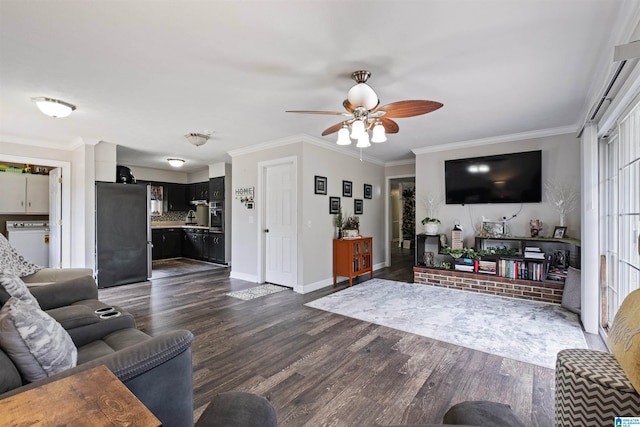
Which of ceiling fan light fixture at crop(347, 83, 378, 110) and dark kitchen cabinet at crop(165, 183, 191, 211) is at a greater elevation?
ceiling fan light fixture at crop(347, 83, 378, 110)

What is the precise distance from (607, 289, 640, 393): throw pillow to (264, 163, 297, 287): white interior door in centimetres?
371

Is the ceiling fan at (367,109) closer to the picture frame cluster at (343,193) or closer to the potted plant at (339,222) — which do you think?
the picture frame cluster at (343,193)

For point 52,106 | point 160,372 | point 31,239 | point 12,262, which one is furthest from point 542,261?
point 31,239

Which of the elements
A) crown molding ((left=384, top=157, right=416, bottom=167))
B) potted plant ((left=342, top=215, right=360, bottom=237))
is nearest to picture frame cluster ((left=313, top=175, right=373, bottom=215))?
potted plant ((left=342, top=215, right=360, bottom=237))

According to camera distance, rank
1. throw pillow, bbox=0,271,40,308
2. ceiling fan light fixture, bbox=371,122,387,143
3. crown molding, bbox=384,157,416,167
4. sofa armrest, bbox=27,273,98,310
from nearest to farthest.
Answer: throw pillow, bbox=0,271,40,308 → sofa armrest, bbox=27,273,98,310 → ceiling fan light fixture, bbox=371,122,387,143 → crown molding, bbox=384,157,416,167

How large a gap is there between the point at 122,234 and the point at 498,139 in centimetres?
629

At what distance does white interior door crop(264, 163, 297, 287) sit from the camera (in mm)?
4746

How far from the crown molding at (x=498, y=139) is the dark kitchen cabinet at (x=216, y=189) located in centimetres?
425

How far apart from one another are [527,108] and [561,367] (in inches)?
117

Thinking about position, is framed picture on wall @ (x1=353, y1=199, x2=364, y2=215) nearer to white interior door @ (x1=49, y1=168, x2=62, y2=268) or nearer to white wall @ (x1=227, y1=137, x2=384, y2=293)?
white wall @ (x1=227, y1=137, x2=384, y2=293)

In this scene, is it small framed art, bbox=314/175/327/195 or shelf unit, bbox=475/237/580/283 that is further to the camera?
small framed art, bbox=314/175/327/195

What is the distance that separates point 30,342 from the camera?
115cm

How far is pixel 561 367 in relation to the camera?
1456 millimetres

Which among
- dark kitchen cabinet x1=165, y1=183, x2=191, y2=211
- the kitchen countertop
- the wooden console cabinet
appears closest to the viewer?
the wooden console cabinet
